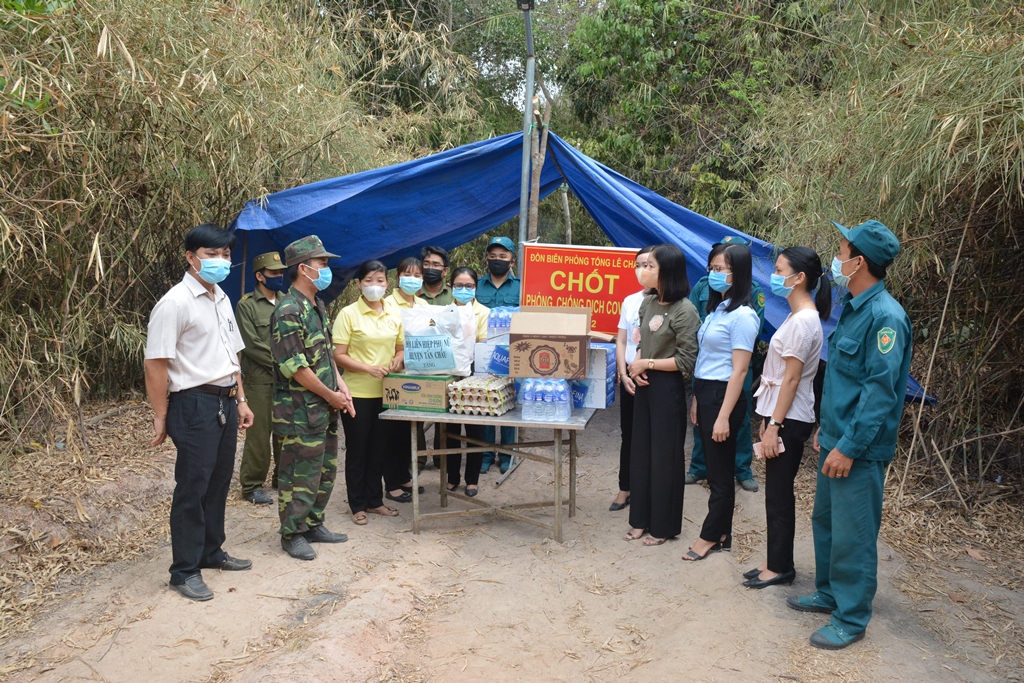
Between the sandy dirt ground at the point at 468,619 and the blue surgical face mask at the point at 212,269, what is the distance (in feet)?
4.82

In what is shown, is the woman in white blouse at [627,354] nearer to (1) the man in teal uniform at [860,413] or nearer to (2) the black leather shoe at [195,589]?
(1) the man in teal uniform at [860,413]

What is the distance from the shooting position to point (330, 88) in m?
6.86

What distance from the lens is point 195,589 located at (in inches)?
141

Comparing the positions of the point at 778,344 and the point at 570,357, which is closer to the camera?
the point at 778,344

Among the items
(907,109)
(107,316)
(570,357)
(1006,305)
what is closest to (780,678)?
(570,357)

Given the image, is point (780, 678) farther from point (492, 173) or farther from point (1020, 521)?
point (492, 173)

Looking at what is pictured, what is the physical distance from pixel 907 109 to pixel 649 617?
10.1 ft

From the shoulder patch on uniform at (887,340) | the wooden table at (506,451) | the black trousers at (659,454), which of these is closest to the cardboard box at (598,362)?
the wooden table at (506,451)

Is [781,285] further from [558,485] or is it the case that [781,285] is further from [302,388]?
[302,388]

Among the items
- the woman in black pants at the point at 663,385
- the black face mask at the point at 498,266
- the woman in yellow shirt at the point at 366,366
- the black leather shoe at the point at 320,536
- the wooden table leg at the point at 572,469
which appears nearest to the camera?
the woman in black pants at the point at 663,385

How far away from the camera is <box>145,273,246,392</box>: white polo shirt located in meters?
3.38

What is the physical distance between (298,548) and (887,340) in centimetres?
301

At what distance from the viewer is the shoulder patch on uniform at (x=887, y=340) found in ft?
9.94

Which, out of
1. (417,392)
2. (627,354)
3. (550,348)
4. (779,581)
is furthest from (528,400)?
(779,581)
